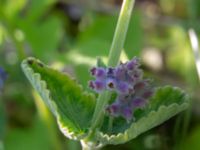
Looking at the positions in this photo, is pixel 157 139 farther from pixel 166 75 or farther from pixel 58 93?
pixel 166 75

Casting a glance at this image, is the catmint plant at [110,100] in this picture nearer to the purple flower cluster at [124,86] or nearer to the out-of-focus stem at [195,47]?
the purple flower cluster at [124,86]

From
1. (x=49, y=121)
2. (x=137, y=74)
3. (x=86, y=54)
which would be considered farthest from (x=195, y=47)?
(x=137, y=74)

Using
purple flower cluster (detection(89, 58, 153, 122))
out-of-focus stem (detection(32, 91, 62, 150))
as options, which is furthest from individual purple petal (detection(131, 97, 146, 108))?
out-of-focus stem (detection(32, 91, 62, 150))

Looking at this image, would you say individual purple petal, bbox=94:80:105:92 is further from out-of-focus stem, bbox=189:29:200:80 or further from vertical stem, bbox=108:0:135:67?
out-of-focus stem, bbox=189:29:200:80

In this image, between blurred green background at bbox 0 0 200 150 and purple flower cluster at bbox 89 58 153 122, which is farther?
blurred green background at bbox 0 0 200 150

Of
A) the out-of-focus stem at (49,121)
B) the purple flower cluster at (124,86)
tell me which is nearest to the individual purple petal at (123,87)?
the purple flower cluster at (124,86)

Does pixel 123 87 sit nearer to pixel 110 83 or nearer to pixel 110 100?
pixel 110 83

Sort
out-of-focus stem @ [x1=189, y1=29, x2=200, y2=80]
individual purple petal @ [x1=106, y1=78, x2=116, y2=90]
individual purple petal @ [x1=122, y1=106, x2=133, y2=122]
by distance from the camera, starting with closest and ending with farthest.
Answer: individual purple petal @ [x1=106, y1=78, x2=116, y2=90] < individual purple petal @ [x1=122, y1=106, x2=133, y2=122] < out-of-focus stem @ [x1=189, y1=29, x2=200, y2=80]
